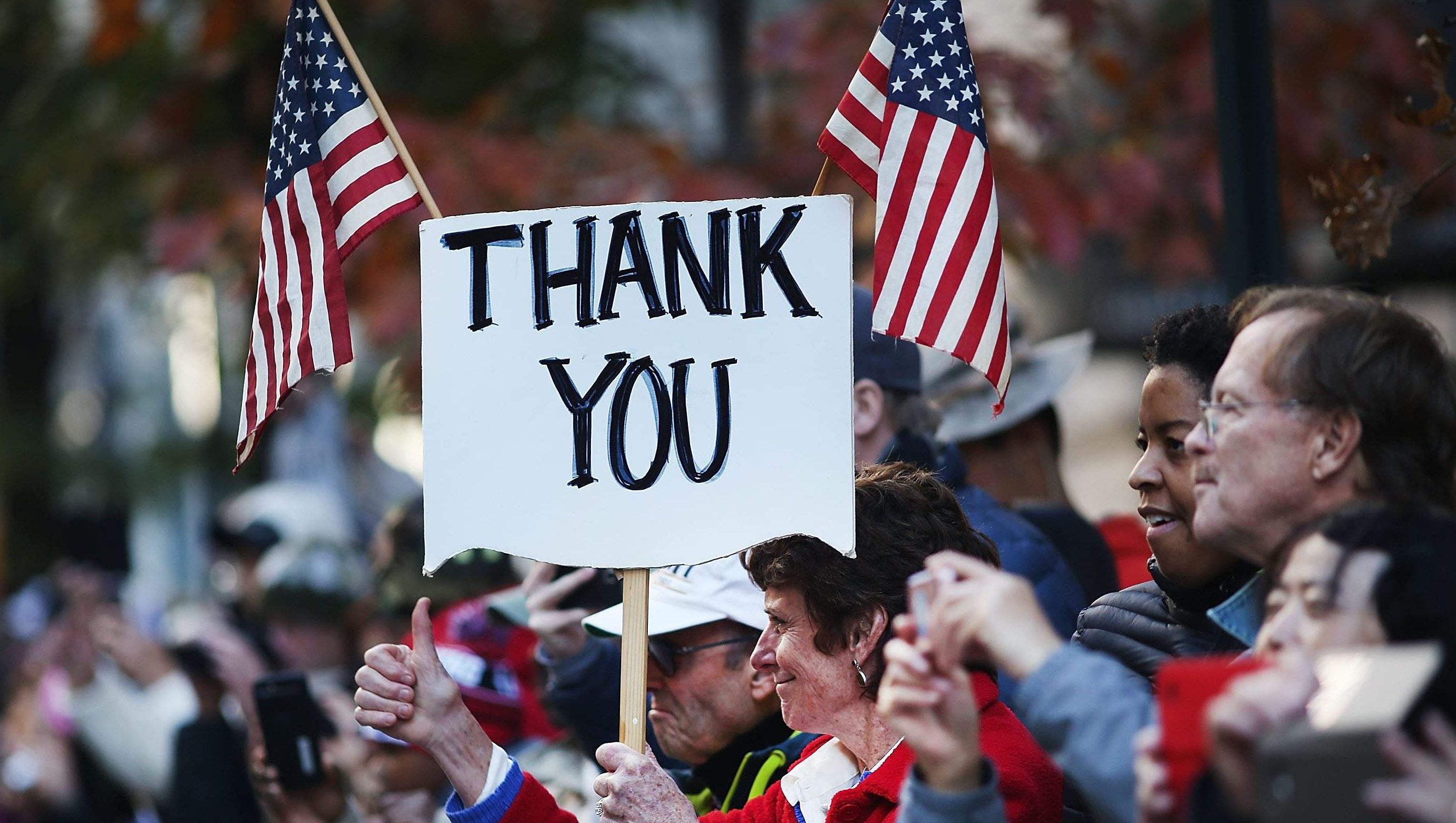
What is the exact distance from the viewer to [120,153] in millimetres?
8117

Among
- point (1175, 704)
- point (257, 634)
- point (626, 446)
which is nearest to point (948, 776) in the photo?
point (1175, 704)

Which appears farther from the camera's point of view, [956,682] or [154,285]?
[154,285]

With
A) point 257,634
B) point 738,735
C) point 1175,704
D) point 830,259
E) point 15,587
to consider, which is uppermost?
point 830,259

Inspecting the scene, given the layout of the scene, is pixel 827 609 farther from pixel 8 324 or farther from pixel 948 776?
pixel 8 324

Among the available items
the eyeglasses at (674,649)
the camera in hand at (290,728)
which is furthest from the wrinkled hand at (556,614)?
the camera in hand at (290,728)

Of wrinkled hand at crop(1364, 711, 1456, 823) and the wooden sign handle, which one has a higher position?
wrinkled hand at crop(1364, 711, 1456, 823)

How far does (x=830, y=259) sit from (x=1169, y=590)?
2.57 ft

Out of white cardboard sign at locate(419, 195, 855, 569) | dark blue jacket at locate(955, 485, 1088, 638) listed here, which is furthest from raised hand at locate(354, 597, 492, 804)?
dark blue jacket at locate(955, 485, 1088, 638)

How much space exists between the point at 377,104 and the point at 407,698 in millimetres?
1158

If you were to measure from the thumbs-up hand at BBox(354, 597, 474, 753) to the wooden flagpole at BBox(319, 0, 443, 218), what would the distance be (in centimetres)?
81

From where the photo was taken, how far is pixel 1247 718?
1662 millimetres

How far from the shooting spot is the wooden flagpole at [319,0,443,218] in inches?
127

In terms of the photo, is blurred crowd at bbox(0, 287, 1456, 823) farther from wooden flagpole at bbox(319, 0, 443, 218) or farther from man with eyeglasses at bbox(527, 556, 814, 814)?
wooden flagpole at bbox(319, 0, 443, 218)

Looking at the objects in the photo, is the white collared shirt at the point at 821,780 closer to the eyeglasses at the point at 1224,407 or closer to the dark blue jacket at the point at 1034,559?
the dark blue jacket at the point at 1034,559
